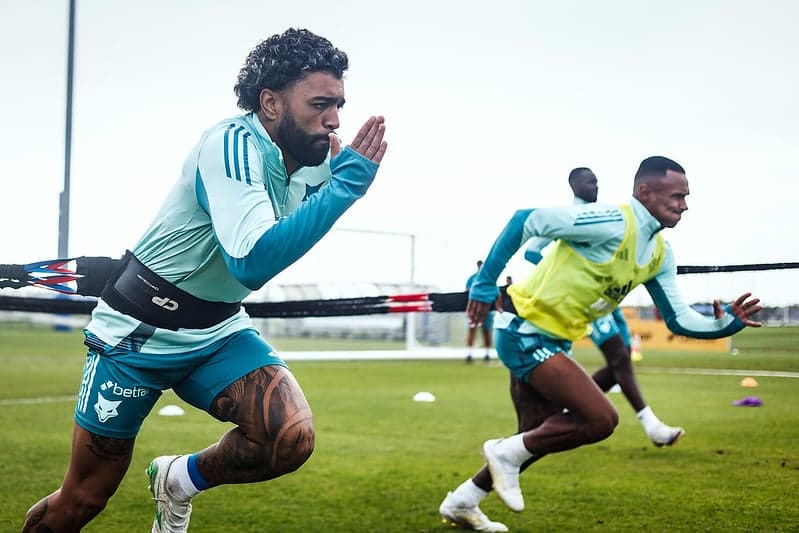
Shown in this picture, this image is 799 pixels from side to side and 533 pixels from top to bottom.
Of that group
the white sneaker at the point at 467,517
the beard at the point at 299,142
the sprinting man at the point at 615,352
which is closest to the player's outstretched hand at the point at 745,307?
the white sneaker at the point at 467,517

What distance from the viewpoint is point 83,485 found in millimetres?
3535

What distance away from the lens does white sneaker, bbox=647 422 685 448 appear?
7.56 metres

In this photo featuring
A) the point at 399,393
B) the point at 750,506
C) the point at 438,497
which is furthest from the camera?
the point at 399,393

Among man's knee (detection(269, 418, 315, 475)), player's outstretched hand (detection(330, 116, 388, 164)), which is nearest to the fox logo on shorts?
man's knee (detection(269, 418, 315, 475))

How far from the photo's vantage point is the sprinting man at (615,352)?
7.58 m

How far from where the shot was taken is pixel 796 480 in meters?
6.61

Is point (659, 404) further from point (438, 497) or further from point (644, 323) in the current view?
point (644, 323)

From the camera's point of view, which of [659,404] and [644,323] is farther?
[644,323]

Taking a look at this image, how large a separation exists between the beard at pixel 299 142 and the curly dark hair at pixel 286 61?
16 cm

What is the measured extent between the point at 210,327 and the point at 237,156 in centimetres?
87

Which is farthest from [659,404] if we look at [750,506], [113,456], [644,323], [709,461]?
[644,323]

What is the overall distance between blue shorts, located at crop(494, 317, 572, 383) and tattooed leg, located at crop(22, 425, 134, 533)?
8.56ft

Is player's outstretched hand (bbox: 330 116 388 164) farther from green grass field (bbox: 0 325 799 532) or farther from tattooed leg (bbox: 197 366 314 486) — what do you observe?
green grass field (bbox: 0 325 799 532)

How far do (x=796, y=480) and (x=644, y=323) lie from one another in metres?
22.5
